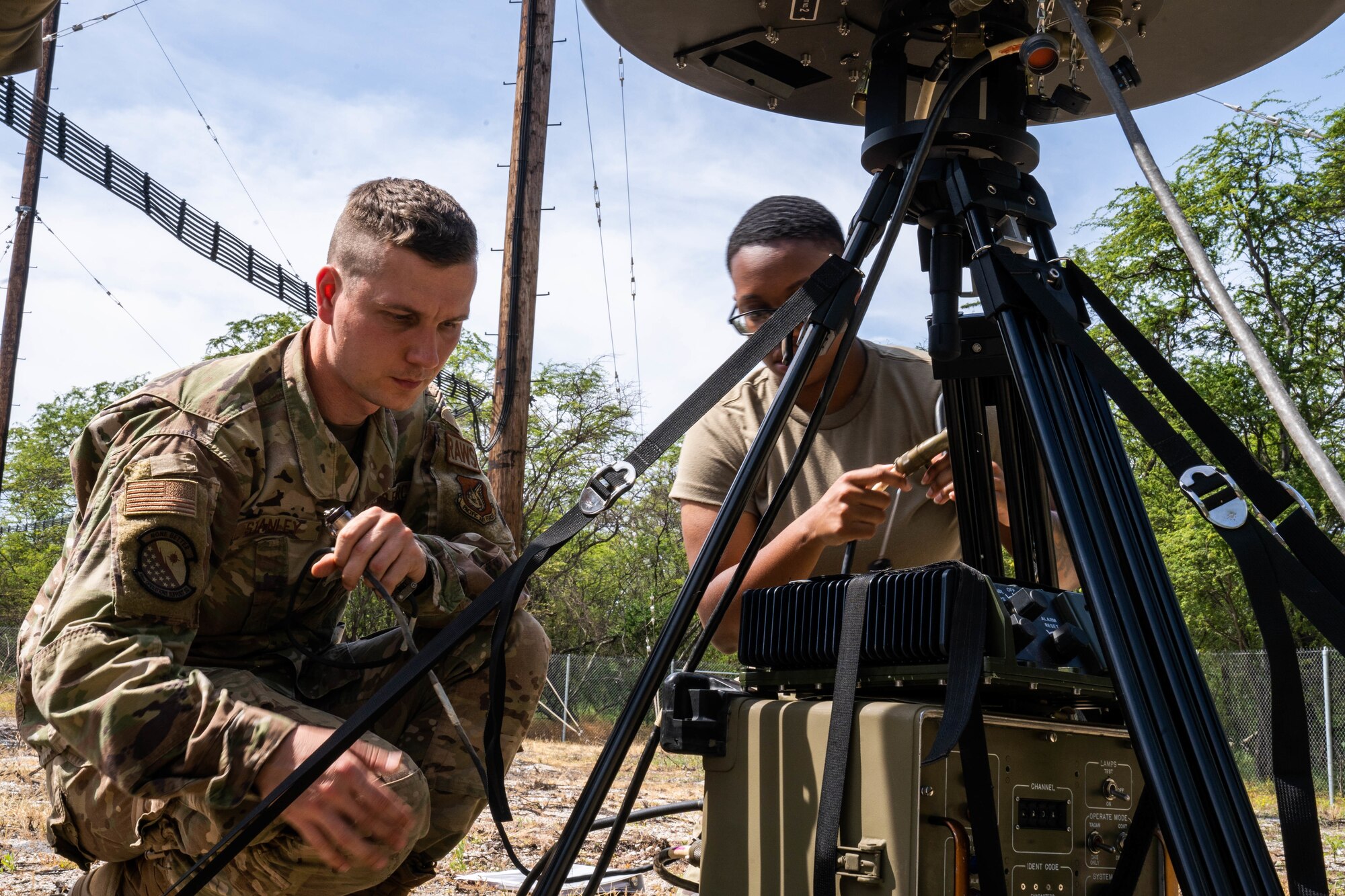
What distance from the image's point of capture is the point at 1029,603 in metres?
1.31

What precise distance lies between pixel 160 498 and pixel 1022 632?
137cm

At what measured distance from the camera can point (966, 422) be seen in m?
1.69

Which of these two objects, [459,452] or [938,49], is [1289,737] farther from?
[459,452]

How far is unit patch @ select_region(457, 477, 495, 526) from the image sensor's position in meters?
2.37

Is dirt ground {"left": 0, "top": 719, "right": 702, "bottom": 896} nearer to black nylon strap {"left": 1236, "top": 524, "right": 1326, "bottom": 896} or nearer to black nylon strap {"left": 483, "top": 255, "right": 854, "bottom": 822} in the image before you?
black nylon strap {"left": 483, "top": 255, "right": 854, "bottom": 822}

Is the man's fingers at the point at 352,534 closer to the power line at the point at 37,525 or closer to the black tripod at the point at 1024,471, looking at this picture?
the black tripod at the point at 1024,471

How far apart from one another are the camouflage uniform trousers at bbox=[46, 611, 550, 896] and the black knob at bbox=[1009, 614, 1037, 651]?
0.93 m

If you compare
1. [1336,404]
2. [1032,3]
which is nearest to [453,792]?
[1032,3]

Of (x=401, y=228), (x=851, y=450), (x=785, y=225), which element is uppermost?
(x=785, y=225)

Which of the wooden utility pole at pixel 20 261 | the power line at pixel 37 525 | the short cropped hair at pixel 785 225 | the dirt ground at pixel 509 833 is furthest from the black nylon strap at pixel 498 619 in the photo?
the power line at pixel 37 525

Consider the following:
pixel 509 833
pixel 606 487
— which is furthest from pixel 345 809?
pixel 509 833

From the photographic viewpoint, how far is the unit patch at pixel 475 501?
237 centimetres

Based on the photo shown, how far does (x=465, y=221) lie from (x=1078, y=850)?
1606 mm

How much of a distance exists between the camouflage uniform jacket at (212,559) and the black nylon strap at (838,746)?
0.90 m
